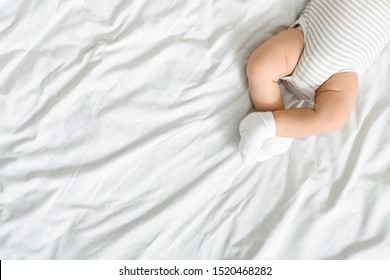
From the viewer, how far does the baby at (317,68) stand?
984 millimetres

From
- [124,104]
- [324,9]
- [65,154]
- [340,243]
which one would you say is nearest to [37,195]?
[65,154]

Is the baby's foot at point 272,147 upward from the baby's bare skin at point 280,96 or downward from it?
downward

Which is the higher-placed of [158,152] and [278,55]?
[278,55]

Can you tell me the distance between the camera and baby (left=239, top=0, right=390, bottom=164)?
984 millimetres

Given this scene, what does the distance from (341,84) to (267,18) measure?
0.26 metres

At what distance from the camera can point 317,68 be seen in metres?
1.02

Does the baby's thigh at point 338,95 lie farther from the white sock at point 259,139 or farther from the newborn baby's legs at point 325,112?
the white sock at point 259,139

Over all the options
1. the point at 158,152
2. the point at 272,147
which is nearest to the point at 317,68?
the point at 272,147

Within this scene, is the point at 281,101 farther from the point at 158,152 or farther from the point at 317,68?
the point at 158,152

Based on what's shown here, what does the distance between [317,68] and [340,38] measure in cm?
9

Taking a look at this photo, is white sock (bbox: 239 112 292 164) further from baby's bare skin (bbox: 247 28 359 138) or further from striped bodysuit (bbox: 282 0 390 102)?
striped bodysuit (bbox: 282 0 390 102)

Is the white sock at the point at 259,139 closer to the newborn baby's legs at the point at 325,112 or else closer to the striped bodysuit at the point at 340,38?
the newborn baby's legs at the point at 325,112

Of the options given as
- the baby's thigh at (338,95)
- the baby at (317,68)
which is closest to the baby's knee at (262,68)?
the baby at (317,68)

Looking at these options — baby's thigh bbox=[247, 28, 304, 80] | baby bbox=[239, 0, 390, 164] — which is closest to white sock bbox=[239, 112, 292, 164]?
baby bbox=[239, 0, 390, 164]
